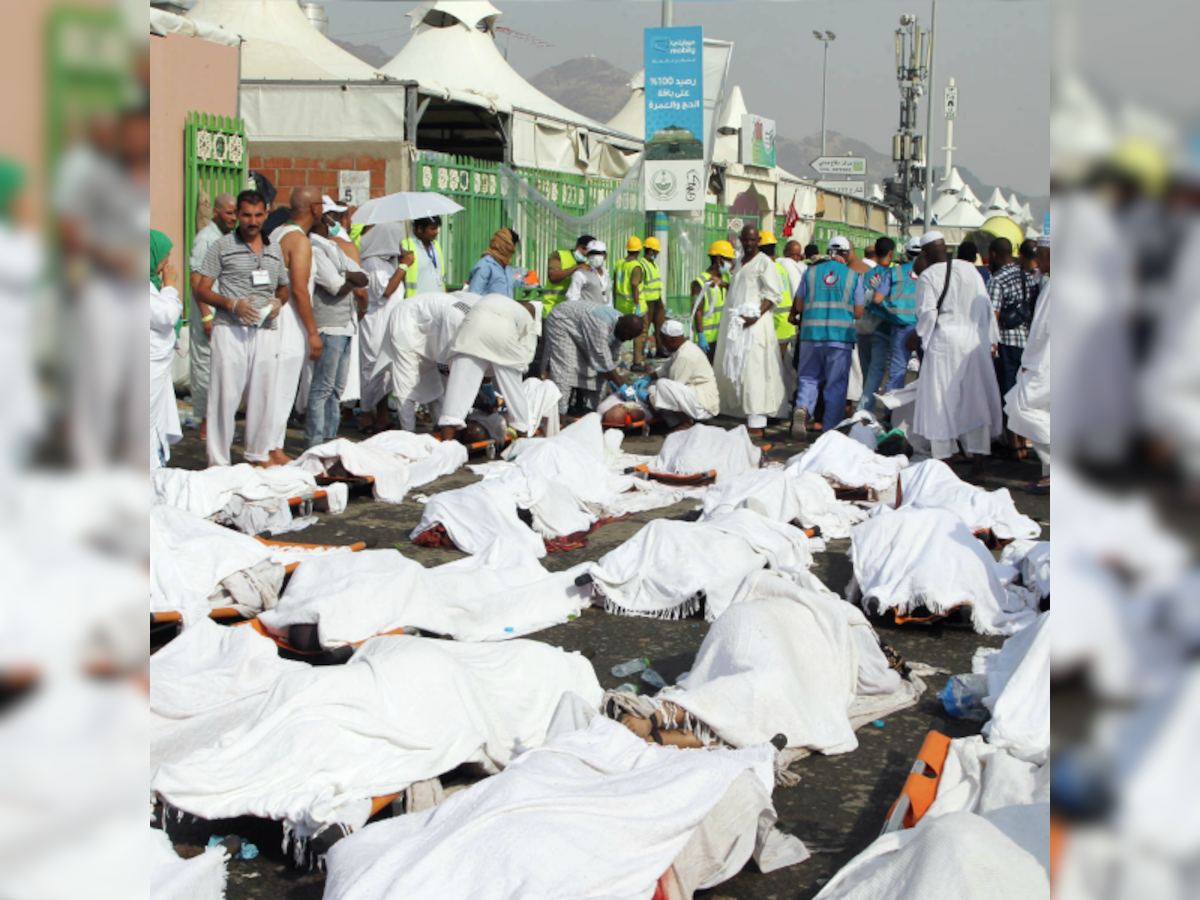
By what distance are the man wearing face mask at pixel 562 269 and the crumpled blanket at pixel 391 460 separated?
3.43m

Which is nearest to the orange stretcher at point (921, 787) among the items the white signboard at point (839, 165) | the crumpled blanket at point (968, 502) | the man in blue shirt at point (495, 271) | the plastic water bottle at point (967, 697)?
the plastic water bottle at point (967, 697)

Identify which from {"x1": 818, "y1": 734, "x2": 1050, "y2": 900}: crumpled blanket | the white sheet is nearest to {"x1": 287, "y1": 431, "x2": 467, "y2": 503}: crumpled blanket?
{"x1": 818, "y1": 734, "x2": 1050, "y2": 900}: crumpled blanket

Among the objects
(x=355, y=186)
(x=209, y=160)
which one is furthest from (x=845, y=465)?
(x=355, y=186)

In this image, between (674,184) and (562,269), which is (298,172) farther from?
(674,184)

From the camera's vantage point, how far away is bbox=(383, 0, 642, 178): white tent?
17531 millimetres

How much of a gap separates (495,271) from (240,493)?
3.89m

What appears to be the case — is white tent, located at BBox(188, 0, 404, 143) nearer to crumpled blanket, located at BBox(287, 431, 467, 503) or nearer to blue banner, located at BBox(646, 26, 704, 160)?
blue banner, located at BBox(646, 26, 704, 160)

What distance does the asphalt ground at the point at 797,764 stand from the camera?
115 inches

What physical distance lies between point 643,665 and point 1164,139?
3923 mm

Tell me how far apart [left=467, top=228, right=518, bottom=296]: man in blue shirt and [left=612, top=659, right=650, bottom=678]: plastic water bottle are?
5495 mm

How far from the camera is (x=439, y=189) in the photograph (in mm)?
13633

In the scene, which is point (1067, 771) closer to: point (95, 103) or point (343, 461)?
point (95, 103)

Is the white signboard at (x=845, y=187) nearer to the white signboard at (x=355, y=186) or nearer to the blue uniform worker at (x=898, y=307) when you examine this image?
the white signboard at (x=355, y=186)

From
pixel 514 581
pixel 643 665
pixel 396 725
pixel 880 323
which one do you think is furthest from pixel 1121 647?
pixel 880 323
